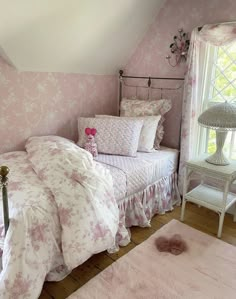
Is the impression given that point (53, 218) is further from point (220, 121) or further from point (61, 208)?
point (220, 121)

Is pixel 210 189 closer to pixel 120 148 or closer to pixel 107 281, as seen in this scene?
pixel 120 148

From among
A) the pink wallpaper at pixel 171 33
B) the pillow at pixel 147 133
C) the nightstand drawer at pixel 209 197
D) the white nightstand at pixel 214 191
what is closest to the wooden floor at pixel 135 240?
the white nightstand at pixel 214 191

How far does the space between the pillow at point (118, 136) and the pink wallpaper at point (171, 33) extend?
1.81 feet

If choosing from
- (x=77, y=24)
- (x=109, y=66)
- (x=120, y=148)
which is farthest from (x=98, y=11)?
(x=120, y=148)

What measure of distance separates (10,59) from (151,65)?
149 centimetres

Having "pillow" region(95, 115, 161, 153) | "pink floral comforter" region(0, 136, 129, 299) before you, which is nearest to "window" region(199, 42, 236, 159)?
"pillow" region(95, 115, 161, 153)

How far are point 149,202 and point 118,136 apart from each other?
0.69 metres

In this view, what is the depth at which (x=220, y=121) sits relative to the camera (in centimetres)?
192

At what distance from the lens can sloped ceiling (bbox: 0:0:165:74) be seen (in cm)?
179

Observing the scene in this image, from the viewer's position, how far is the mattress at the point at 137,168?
1.97m

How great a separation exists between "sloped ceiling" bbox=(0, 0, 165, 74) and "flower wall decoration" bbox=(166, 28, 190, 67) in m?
0.39

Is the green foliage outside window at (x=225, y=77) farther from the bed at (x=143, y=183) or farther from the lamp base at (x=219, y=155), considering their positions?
the bed at (x=143, y=183)

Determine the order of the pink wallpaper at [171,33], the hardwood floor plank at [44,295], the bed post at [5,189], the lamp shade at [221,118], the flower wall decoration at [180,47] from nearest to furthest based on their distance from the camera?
the bed post at [5,189], the hardwood floor plank at [44,295], the lamp shade at [221,118], the pink wallpaper at [171,33], the flower wall decoration at [180,47]

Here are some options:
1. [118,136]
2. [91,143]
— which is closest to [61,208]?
[91,143]
